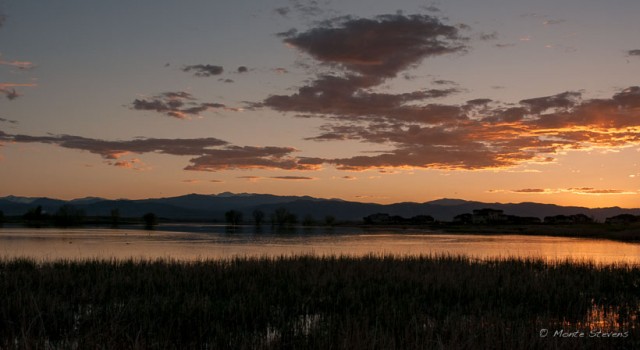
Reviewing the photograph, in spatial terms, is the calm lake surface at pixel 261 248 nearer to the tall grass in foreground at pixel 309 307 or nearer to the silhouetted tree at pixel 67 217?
the tall grass in foreground at pixel 309 307

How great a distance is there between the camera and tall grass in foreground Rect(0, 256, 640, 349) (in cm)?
1370

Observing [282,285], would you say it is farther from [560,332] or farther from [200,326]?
[560,332]

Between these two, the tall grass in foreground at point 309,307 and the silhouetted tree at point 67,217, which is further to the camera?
the silhouetted tree at point 67,217

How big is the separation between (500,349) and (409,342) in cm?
225

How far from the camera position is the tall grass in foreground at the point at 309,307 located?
13.7 meters

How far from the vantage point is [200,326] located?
15.1 metres

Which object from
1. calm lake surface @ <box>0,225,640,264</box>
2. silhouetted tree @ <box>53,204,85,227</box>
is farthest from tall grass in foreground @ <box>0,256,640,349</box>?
silhouetted tree @ <box>53,204,85,227</box>

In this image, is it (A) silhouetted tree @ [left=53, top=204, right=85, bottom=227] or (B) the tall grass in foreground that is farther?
(A) silhouetted tree @ [left=53, top=204, right=85, bottom=227]

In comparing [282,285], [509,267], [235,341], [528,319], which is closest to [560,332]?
[528,319]

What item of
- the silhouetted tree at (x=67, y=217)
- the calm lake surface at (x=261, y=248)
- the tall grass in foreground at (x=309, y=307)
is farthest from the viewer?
the silhouetted tree at (x=67, y=217)

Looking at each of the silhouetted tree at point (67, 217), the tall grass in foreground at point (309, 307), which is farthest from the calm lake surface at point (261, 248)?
the silhouetted tree at point (67, 217)

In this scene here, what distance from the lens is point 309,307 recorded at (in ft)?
63.3

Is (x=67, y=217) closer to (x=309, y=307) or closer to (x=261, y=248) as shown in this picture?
(x=261, y=248)

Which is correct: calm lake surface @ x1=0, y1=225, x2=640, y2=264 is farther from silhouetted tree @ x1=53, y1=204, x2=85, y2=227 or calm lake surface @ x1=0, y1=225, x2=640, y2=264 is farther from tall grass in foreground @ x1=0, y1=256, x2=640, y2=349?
silhouetted tree @ x1=53, y1=204, x2=85, y2=227
